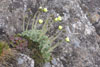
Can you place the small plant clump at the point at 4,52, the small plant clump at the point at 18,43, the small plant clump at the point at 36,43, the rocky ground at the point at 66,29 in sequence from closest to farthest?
the small plant clump at the point at 4,52
the small plant clump at the point at 18,43
the small plant clump at the point at 36,43
the rocky ground at the point at 66,29

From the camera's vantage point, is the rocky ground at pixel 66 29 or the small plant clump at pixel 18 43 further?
the rocky ground at pixel 66 29

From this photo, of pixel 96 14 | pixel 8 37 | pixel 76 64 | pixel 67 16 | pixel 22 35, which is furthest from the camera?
pixel 96 14

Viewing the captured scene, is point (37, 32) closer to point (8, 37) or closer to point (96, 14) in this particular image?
point (8, 37)

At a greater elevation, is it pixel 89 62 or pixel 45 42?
pixel 45 42

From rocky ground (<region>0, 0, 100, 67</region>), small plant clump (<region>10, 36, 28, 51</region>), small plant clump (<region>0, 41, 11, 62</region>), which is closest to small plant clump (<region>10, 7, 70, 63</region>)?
small plant clump (<region>10, 36, 28, 51</region>)

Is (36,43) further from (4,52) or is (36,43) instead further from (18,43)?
(4,52)

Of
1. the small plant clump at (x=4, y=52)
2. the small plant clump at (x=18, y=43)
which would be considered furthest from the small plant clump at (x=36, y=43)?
the small plant clump at (x=4, y=52)

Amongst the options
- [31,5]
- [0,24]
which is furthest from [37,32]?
[31,5]

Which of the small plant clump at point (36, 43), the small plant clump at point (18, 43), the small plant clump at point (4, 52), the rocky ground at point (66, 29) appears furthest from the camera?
the rocky ground at point (66, 29)

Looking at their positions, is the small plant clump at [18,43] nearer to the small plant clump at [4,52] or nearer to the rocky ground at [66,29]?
the rocky ground at [66,29]
